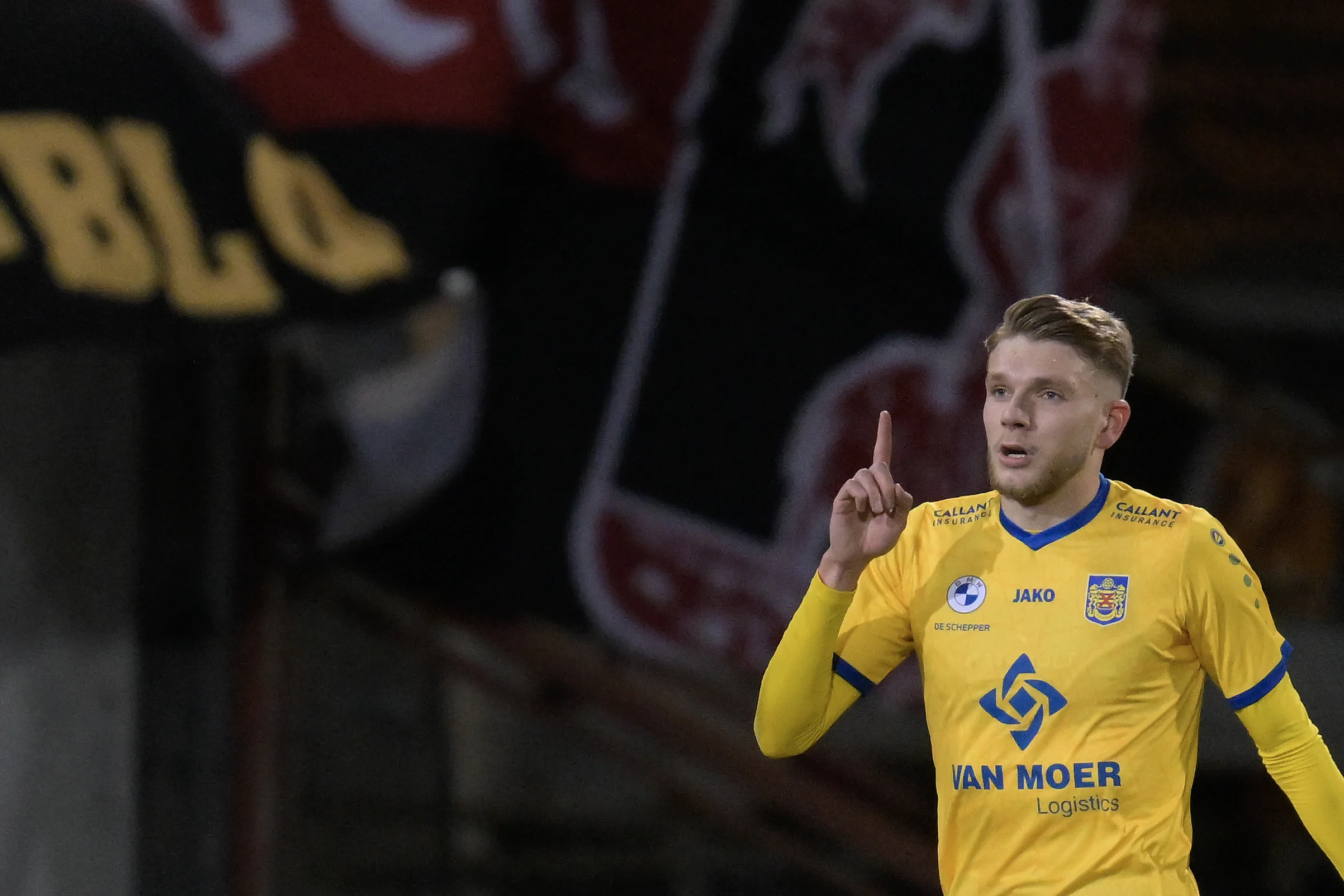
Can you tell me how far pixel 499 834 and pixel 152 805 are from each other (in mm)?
3111

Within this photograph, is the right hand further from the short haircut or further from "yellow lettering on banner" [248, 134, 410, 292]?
"yellow lettering on banner" [248, 134, 410, 292]

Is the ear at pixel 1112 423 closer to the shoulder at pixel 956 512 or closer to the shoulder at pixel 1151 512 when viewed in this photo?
the shoulder at pixel 1151 512

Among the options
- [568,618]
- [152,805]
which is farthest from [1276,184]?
[152,805]

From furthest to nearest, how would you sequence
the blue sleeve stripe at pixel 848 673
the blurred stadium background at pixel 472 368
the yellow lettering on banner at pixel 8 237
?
the blurred stadium background at pixel 472 368 → the yellow lettering on banner at pixel 8 237 → the blue sleeve stripe at pixel 848 673

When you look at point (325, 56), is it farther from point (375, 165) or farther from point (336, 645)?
point (336, 645)

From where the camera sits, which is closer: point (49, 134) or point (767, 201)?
point (49, 134)

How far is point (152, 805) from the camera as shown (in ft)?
22.0

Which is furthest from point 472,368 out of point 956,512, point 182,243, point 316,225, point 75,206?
point 956,512

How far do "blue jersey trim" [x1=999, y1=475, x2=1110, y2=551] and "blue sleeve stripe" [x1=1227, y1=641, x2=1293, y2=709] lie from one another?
0.41m

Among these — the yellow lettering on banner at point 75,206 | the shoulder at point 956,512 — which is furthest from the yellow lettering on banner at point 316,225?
the shoulder at point 956,512

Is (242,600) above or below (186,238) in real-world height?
below

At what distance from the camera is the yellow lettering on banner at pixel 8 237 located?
17.7 feet

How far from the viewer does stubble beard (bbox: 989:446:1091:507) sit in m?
3.33

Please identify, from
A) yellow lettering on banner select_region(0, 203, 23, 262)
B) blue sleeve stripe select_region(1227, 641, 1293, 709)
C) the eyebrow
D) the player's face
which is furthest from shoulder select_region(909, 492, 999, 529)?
yellow lettering on banner select_region(0, 203, 23, 262)
